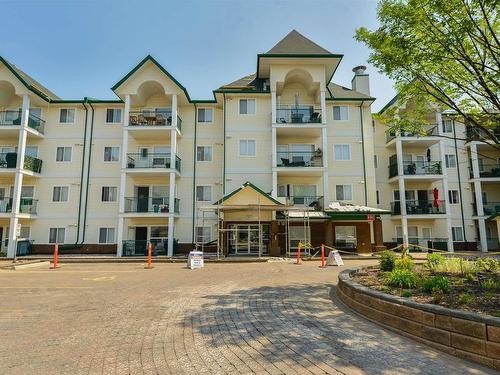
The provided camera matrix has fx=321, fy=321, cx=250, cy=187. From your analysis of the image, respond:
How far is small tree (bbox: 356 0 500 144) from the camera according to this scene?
8.75m

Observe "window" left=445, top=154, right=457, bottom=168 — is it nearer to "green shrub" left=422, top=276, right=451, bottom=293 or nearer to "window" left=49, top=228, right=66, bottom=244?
"green shrub" left=422, top=276, right=451, bottom=293

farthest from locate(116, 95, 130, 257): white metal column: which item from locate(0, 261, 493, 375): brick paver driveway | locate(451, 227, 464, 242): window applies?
locate(451, 227, 464, 242): window

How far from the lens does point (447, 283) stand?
6598 mm

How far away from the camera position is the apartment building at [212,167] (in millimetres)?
26406

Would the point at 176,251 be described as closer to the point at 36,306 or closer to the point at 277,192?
the point at 277,192

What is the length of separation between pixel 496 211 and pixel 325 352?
107ft

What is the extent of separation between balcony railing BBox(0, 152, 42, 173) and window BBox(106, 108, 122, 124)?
22.7 ft

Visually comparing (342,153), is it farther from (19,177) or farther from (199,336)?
(19,177)

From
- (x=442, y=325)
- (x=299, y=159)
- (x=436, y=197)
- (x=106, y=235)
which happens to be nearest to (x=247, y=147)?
(x=299, y=159)

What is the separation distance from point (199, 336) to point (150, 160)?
24.0 meters

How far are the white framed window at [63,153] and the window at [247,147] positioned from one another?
15.3 m

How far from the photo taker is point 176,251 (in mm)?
26453

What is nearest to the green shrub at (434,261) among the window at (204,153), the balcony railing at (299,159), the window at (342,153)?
the balcony railing at (299,159)

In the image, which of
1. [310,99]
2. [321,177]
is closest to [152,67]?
[310,99]
